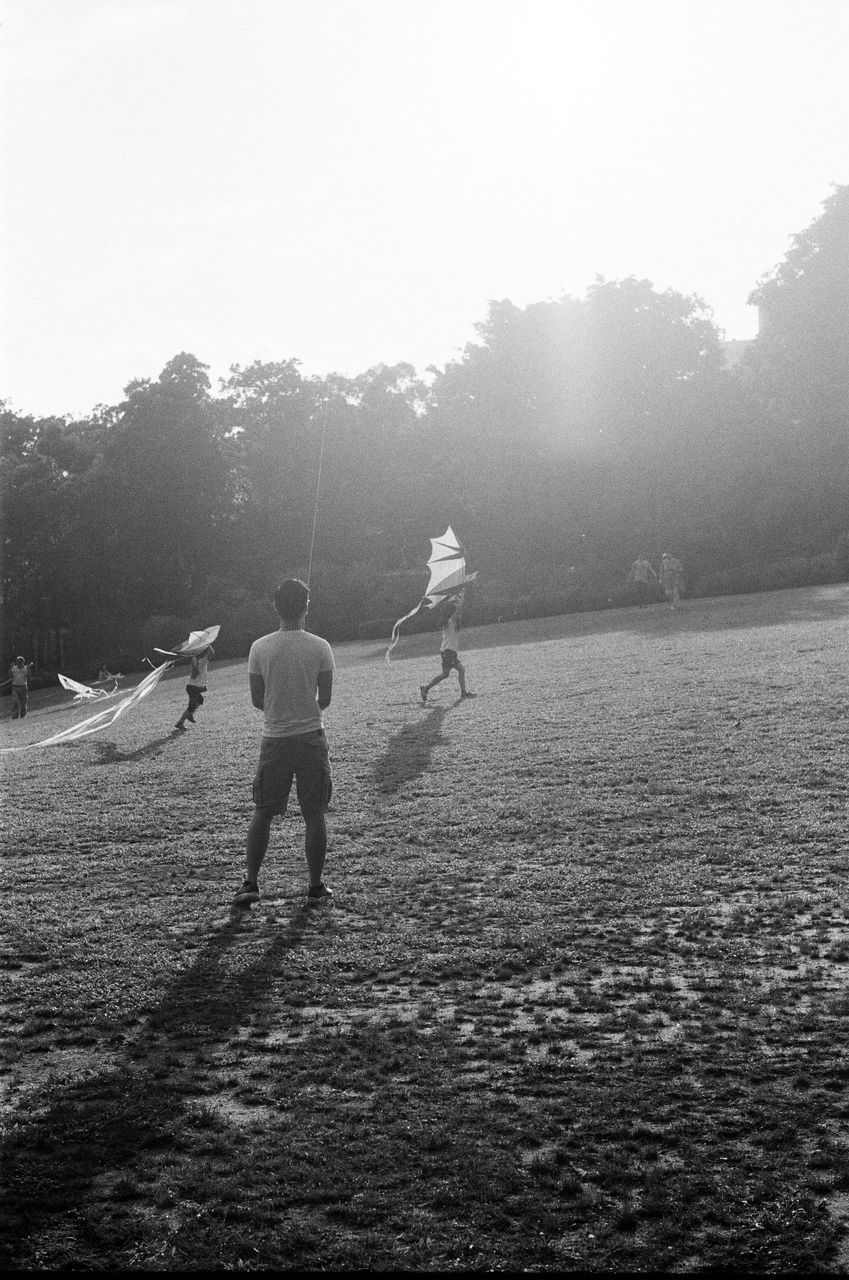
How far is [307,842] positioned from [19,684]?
2728 centimetres

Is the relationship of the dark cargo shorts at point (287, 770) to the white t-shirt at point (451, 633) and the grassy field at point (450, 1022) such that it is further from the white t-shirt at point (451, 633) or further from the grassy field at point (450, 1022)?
the white t-shirt at point (451, 633)

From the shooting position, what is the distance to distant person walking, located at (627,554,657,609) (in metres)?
41.9

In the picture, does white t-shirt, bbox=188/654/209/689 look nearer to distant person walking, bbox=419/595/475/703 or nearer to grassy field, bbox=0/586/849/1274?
distant person walking, bbox=419/595/475/703

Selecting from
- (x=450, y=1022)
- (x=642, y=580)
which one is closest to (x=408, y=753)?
(x=450, y=1022)

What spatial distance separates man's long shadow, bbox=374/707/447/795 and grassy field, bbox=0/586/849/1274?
0.14 metres

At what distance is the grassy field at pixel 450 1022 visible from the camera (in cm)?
440

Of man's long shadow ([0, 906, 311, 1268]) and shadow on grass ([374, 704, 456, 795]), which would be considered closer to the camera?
man's long shadow ([0, 906, 311, 1268])

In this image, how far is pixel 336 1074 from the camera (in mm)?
5770

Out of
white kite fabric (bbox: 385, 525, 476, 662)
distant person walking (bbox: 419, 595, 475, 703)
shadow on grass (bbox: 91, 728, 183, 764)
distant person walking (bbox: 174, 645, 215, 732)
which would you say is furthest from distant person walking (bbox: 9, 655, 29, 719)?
distant person walking (bbox: 419, 595, 475, 703)

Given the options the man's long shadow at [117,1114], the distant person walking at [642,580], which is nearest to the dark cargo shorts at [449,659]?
the man's long shadow at [117,1114]

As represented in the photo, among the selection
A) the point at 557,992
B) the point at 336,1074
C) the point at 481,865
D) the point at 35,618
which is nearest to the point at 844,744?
the point at 481,865

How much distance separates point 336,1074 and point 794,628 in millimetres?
23572

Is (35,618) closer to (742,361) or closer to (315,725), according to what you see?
(742,361)

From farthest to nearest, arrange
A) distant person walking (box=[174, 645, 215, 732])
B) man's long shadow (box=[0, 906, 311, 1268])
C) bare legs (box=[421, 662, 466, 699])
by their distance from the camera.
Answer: distant person walking (box=[174, 645, 215, 732])
bare legs (box=[421, 662, 466, 699])
man's long shadow (box=[0, 906, 311, 1268])
